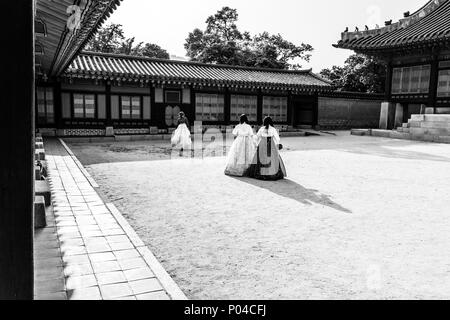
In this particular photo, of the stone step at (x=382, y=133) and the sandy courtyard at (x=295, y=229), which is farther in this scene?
the stone step at (x=382, y=133)

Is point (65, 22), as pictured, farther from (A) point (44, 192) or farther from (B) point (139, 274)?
(B) point (139, 274)

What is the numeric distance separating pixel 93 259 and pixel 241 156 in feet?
17.7

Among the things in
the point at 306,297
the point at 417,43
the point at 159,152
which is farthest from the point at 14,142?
the point at 417,43

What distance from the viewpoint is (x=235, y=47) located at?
3453 centimetres

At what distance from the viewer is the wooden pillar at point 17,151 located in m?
1.92

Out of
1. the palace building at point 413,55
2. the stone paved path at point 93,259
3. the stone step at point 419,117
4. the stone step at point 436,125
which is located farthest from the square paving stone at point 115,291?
the palace building at point 413,55

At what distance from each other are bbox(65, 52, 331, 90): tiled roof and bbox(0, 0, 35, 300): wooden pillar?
15.4 meters

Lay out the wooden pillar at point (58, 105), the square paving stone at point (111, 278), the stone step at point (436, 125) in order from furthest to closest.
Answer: the stone step at point (436, 125), the wooden pillar at point (58, 105), the square paving stone at point (111, 278)

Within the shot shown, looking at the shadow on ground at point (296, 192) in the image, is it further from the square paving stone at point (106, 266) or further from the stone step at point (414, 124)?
the stone step at point (414, 124)

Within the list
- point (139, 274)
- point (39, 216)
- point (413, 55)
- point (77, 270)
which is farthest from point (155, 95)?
point (139, 274)

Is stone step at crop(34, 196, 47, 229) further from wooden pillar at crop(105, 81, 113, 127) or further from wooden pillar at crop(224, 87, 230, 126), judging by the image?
wooden pillar at crop(224, 87, 230, 126)

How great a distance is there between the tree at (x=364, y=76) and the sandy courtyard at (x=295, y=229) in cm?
2261

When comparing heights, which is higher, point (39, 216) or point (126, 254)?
point (39, 216)

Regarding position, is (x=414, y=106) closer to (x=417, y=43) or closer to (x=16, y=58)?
(x=417, y=43)
